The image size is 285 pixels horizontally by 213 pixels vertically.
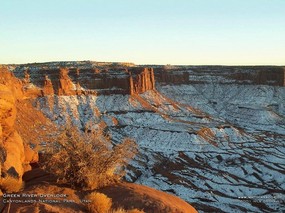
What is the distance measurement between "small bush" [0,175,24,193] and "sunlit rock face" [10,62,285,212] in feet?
84.9

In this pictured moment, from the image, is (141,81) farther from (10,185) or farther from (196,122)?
(10,185)

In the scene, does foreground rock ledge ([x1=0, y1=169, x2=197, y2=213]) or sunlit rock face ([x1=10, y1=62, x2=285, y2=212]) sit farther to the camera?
sunlit rock face ([x1=10, y1=62, x2=285, y2=212])

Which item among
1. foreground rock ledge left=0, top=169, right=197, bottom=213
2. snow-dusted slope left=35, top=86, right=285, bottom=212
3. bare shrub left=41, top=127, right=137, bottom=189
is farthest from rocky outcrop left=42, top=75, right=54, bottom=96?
foreground rock ledge left=0, top=169, right=197, bottom=213

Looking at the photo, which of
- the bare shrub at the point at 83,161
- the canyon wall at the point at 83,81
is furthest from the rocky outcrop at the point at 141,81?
the bare shrub at the point at 83,161

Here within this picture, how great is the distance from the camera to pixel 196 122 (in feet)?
284

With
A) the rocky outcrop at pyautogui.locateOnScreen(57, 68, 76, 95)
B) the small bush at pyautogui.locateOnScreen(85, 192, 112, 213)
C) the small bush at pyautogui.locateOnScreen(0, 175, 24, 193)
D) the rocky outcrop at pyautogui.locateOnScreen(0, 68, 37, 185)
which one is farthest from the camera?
the rocky outcrop at pyautogui.locateOnScreen(57, 68, 76, 95)

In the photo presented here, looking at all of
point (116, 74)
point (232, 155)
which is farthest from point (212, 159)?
point (116, 74)

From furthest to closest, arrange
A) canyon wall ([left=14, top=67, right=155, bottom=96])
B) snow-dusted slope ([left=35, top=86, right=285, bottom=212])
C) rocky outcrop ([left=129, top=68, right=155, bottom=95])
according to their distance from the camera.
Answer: rocky outcrop ([left=129, top=68, right=155, bottom=95]) < canyon wall ([left=14, top=67, right=155, bottom=96]) < snow-dusted slope ([left=35, top=86, right=285, bottom=212])

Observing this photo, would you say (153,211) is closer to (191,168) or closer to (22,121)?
(191,168)

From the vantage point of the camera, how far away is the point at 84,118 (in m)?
81.2

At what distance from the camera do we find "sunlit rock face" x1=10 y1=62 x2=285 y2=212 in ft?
160

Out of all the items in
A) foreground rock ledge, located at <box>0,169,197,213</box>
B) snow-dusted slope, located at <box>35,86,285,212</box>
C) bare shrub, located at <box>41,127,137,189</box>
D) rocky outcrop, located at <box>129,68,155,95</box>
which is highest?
bare shrub, located at <box>41,127,137,189</box>

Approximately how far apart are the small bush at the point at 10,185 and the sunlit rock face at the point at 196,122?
25889 mm

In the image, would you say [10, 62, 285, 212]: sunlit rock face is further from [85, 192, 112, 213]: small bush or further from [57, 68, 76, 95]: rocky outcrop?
[85, 192, 112, 213]: small bush
